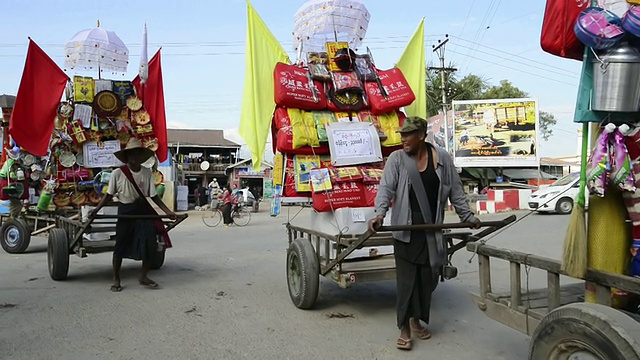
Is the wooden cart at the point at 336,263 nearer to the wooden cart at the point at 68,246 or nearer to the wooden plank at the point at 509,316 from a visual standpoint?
the wooden plank at the point at 509,316

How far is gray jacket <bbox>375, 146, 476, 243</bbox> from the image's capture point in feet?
12.2

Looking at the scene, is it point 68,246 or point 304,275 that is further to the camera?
point 68,246

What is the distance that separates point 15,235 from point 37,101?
3400 millimetres

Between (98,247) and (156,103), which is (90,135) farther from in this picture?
(98,247)

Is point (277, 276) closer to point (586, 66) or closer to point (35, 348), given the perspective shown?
point (35, 348)

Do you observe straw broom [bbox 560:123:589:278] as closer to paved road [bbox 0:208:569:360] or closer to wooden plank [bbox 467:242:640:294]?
wooden plank [bbox 467:242:640:294]

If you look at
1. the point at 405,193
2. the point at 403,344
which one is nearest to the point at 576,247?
the point at 405,193

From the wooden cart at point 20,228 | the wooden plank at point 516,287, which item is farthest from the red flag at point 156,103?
the wooden plank at point 516,287

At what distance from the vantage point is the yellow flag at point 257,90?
17.6 ft

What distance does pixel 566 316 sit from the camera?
2.29 metres

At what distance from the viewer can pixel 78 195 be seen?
804 centimetres

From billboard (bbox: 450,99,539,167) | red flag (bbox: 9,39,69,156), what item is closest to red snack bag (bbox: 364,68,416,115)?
red flag (bbox: 9,39,69,156)

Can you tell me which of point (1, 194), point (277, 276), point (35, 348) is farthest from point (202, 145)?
point (35, 348)

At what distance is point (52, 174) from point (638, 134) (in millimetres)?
7997
